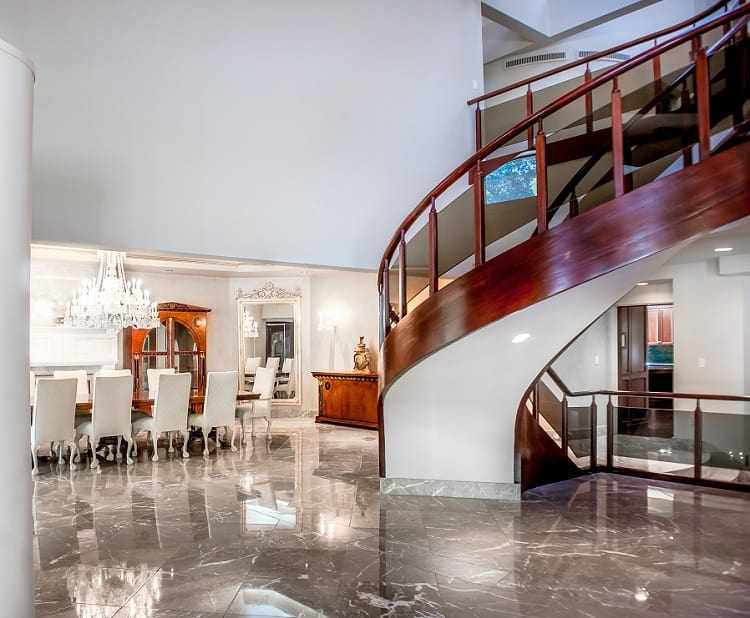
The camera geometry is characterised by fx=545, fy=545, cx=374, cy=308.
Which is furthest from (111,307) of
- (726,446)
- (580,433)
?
(726,446)

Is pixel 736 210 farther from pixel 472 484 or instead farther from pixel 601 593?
pixel 472 484

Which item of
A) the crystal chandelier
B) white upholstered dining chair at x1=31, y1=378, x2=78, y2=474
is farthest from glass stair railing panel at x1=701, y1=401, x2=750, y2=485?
white upholstered dining chair at x1=31, y1=378, x2=78, y2=474

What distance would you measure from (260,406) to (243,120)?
4566 mm

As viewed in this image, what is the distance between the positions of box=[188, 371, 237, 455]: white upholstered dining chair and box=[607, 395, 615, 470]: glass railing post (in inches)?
179

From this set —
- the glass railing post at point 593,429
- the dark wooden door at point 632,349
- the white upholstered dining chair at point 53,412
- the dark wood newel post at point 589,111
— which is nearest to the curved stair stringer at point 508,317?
the dark wood newel post at point 589,111

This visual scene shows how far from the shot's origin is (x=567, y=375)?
28.5ft

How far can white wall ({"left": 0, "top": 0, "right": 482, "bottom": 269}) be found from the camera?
4.32m

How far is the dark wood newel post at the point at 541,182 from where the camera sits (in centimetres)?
345

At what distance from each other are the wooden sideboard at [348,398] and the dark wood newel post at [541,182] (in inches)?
227

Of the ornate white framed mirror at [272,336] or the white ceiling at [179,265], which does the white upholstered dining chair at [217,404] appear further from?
the ornate white framed mirror at [272,336]

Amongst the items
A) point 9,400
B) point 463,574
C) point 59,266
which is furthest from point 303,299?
point 9,400

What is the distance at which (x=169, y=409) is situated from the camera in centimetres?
686

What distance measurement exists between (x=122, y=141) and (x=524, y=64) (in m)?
6.81

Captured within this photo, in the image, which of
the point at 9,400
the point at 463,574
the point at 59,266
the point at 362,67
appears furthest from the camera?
the point at 59,266
